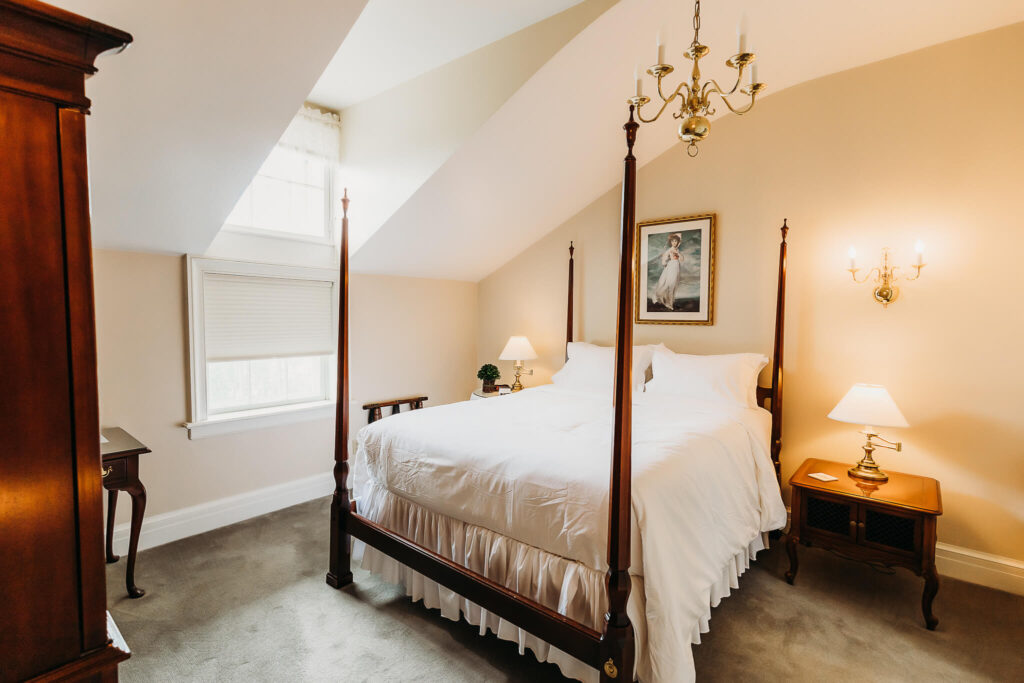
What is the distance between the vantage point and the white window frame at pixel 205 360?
299 centimetres

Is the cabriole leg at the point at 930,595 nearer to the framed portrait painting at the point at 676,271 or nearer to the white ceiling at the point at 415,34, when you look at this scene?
the framed portrait painting at the point at 676,271

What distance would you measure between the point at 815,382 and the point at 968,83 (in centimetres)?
174

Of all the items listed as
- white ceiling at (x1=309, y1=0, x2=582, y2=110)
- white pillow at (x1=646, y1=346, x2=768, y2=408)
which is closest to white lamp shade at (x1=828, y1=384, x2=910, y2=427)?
white pillow at (x1=646, y1=346, x2=768, y2=408)

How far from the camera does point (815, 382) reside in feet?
10.1

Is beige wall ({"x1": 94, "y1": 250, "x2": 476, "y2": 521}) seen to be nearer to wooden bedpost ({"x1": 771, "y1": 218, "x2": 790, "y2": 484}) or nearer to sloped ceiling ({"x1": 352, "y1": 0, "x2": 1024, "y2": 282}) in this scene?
sloped ceiling ({"x1": 352, "y1": 0, "x2": 1024, "y2": 282})

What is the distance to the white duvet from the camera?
5.33ft

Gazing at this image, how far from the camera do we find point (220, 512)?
10.3 feet

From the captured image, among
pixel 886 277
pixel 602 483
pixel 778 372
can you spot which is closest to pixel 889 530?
pixel 778 372

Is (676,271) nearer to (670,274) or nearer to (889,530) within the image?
(670,274)

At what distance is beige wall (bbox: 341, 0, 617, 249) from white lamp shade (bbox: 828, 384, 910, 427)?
91.3 inches

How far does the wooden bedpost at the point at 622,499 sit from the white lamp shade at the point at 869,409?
1.64m

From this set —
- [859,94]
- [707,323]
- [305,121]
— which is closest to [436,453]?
[707,323]

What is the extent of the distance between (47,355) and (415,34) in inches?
103

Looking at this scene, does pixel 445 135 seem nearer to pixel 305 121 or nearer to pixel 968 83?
pixel 305 121
